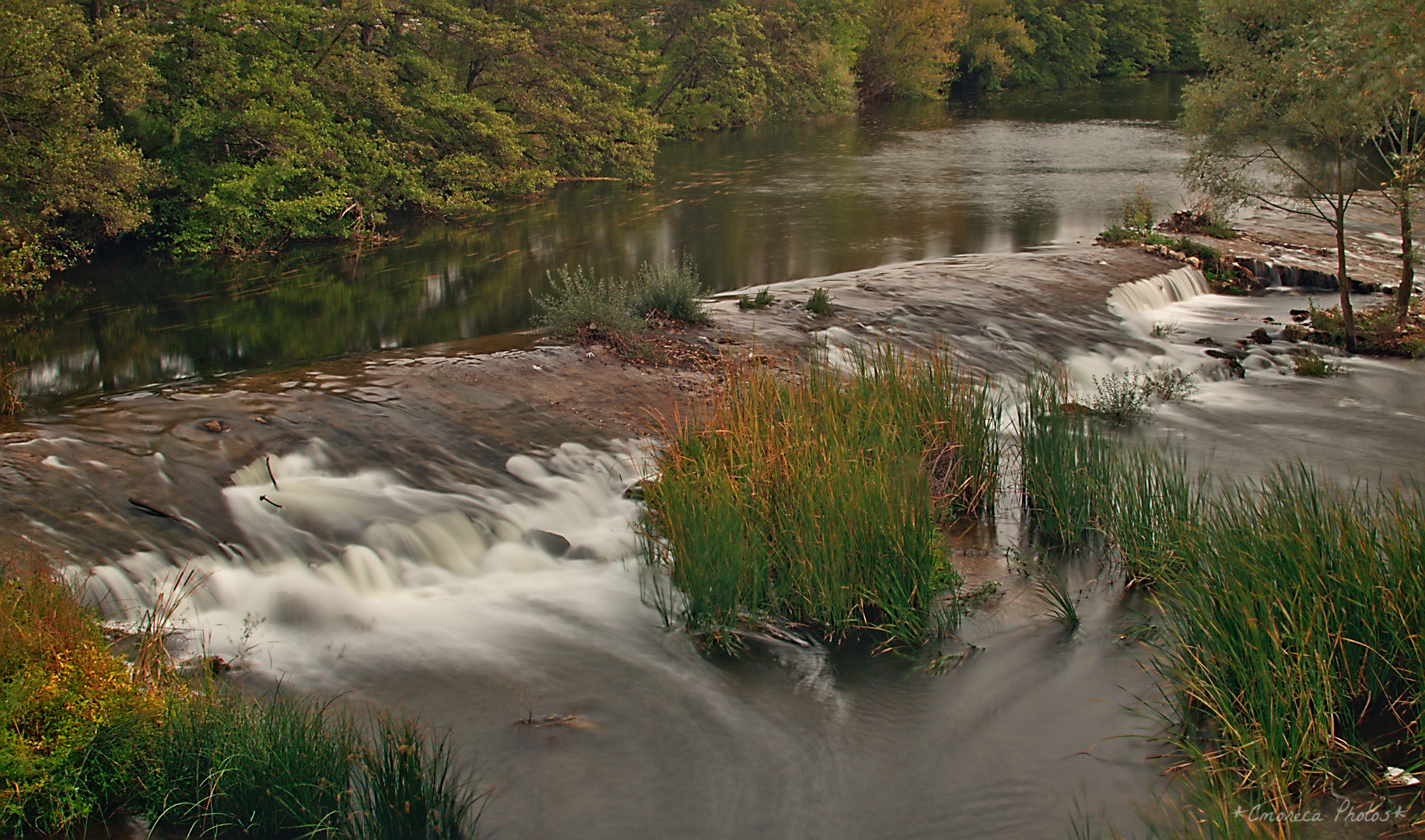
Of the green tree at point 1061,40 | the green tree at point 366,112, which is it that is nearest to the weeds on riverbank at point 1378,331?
the green tree at point 366,112

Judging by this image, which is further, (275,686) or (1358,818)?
(275,686)

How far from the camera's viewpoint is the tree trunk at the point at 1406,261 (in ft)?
43.9

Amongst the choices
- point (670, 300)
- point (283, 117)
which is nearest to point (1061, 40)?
point (283, 117)

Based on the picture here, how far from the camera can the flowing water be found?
4926mm

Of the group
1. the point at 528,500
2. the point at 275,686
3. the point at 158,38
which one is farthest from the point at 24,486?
the point at 158,38

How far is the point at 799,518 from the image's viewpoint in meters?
6.45

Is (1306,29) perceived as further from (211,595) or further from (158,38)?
(158,38)

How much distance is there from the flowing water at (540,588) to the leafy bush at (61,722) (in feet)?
4.07

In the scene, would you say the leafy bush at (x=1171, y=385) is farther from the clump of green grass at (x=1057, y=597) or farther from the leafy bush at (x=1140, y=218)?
the leafy bush at (x=1140, y=218)

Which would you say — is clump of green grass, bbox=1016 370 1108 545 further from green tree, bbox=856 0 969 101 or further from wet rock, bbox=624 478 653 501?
green tree, bbox=856 0 969 101

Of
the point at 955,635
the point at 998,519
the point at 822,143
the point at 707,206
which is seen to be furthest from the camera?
the point at 822,143

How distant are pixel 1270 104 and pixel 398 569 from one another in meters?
13.1

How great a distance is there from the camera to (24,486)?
6.98 m

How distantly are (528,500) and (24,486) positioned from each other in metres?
3.47
